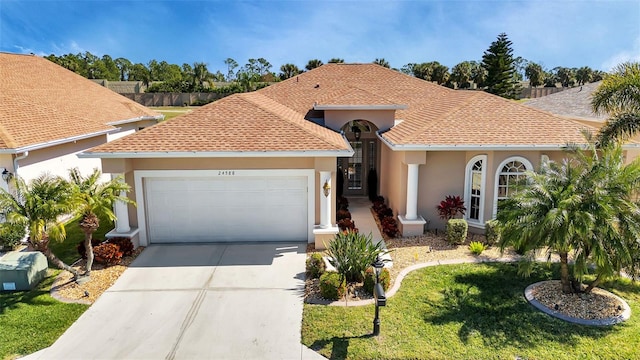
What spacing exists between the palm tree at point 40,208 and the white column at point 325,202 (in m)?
6.70

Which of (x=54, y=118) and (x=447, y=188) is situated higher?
(x=54, y=118)

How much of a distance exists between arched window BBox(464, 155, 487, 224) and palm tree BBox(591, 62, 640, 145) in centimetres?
344

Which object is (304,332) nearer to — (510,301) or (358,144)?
(510,301)

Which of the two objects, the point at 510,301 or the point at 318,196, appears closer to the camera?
the point at 510,301

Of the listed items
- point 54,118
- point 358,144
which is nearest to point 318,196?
point 358,144

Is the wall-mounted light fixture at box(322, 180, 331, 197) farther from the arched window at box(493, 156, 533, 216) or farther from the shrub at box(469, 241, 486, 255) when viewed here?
the arched window at box(493, 156, 533, 216)

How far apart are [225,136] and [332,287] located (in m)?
6.07

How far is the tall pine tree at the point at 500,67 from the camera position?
177ft

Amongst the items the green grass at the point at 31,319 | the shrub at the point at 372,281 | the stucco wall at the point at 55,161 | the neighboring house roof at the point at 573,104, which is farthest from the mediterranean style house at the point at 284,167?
the neighboring house roof at the point at 573,104

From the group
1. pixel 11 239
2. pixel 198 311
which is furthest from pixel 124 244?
pixel 198 311

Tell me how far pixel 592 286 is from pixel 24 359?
464 inches

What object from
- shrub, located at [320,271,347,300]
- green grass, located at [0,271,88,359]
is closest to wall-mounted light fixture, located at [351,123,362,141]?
shrub, located at [320,271,347,300]

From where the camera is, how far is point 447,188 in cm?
1444

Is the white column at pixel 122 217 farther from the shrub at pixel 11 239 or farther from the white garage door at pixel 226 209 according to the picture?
the shrub at pixel 11 239
